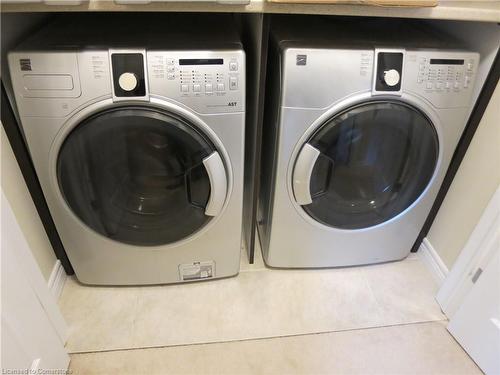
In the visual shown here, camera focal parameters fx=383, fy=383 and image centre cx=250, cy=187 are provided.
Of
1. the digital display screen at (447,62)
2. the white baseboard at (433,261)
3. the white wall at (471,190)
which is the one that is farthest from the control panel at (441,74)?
the white baseboard at (433,261)

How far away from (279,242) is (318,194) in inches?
9.4

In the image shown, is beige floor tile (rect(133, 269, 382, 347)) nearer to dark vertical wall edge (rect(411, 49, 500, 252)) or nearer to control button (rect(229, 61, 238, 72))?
dark vertical wall edge (rect(411, 49, 500, 252))

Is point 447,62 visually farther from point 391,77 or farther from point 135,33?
point 135,33

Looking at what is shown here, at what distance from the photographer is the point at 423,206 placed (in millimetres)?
1306

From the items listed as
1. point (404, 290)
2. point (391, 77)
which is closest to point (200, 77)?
point (391, 77)

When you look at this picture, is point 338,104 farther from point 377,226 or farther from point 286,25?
point 377,226

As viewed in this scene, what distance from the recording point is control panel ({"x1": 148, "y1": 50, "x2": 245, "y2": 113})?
3.08 feet

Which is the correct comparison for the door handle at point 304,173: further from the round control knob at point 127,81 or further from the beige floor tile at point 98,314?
the beige floor tile at point 98,314

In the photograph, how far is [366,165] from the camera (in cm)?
118

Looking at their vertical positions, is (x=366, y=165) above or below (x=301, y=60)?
below

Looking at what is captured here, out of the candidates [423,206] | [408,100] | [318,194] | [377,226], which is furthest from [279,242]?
[408,100]

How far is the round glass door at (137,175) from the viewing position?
38.7 inches

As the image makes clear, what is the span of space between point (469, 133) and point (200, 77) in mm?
860

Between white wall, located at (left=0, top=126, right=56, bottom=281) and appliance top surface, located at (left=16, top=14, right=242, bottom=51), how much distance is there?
285 millimetres
